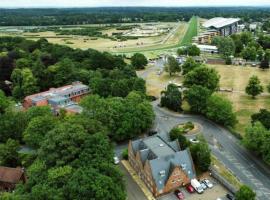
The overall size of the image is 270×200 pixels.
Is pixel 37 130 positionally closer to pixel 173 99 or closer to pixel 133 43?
pixel 173 99

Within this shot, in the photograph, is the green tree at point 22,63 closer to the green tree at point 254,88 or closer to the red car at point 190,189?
the green tree at point 254,88

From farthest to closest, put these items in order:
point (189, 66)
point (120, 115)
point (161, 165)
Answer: point (189, 66) → point (120, 115) → point (161, 165)

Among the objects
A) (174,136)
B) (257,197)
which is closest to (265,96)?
(174,136)

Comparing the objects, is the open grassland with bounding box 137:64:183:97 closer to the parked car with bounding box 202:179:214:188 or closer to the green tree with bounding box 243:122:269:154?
the green tree with bounding box 243:122:269:154

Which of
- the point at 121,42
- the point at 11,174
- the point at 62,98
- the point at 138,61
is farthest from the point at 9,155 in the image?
the point at 121,42

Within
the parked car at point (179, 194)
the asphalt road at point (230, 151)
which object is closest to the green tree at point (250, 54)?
the asphalt road at point (230, 151)

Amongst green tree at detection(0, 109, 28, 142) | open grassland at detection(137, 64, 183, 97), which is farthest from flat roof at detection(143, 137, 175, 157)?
open grassland at detection(137, 64, 183, 97)
